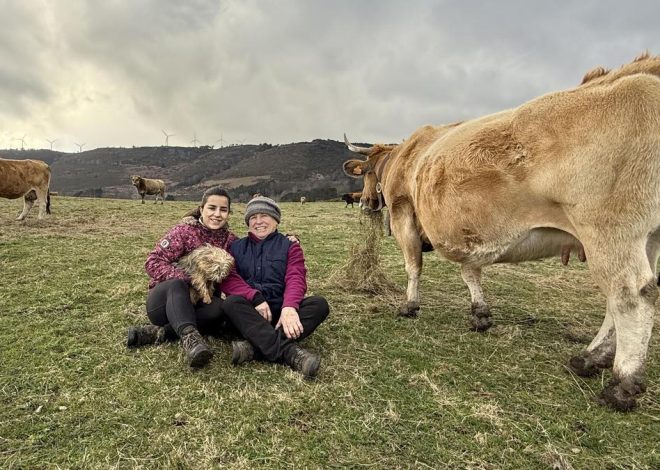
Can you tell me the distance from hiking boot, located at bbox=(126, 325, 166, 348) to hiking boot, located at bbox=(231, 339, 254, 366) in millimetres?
891

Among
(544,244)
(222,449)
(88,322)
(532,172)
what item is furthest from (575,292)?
(88,322)

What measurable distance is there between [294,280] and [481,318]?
2.40 metres

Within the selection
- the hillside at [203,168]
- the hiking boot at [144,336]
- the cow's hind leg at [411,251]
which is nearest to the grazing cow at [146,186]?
the cow's hind leg at [411,251]

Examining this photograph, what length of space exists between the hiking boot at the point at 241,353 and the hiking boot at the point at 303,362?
1.08ft

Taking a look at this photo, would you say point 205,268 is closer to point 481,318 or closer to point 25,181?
point 481,318

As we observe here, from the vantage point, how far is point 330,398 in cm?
307

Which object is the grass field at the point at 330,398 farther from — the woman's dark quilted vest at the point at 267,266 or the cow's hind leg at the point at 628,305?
the woman's dark quilted vest at the point at 267,266

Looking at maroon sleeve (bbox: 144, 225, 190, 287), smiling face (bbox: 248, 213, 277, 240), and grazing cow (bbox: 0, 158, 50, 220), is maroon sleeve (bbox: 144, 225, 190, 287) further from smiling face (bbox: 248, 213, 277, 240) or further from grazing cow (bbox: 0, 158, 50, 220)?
grazing cow (bbox: 0, 158, 50, 220)

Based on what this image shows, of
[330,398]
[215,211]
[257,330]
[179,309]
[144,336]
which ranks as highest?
[215,211]

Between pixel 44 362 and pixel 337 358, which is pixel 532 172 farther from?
pixel 44 362

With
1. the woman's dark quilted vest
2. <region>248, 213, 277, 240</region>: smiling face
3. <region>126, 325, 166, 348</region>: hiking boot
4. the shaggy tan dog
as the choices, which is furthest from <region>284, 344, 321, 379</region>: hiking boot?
<region>126, 325, 166, 348</region>: hiking boot

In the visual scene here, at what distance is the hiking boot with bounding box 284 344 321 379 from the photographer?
3.31m

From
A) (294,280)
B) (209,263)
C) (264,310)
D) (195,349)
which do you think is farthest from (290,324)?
(209,263)

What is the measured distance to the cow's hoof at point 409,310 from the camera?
205 inches
